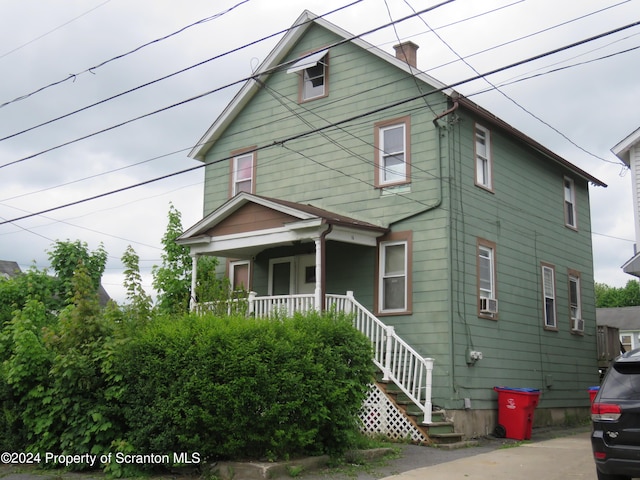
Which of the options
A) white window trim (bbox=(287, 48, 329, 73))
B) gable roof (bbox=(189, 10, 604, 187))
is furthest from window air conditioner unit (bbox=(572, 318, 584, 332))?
white window trim (bbox=(287, 48, 329, 73))

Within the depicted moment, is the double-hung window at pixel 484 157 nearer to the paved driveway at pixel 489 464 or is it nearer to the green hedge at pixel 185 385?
the paved driveway at pixel 489 464


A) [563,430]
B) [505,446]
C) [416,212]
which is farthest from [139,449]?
[563,430]

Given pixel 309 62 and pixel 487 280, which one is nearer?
pixel 487 280

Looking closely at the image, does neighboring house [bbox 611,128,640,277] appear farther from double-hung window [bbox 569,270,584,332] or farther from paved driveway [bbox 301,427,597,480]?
paved driveway [bbox 301,427,597,480]

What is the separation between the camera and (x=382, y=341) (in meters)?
13.5

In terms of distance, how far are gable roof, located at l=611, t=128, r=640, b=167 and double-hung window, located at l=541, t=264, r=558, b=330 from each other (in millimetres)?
3316

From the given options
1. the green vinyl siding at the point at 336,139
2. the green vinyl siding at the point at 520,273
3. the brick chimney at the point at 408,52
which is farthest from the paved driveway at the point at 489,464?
the brick chimney at the point at 408,52

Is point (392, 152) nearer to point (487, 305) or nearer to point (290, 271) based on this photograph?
point (290, 271)

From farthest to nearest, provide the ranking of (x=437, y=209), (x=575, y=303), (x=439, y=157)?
(x=575, y=303) < (x=439, y=157) < (x=437, y=209)

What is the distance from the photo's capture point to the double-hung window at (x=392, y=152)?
1542 cm

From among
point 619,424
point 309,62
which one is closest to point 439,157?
point 309,62

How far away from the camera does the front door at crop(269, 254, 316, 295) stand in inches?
650

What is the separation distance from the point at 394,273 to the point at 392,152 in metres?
2.78

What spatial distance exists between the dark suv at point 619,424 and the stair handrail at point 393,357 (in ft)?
18.1
